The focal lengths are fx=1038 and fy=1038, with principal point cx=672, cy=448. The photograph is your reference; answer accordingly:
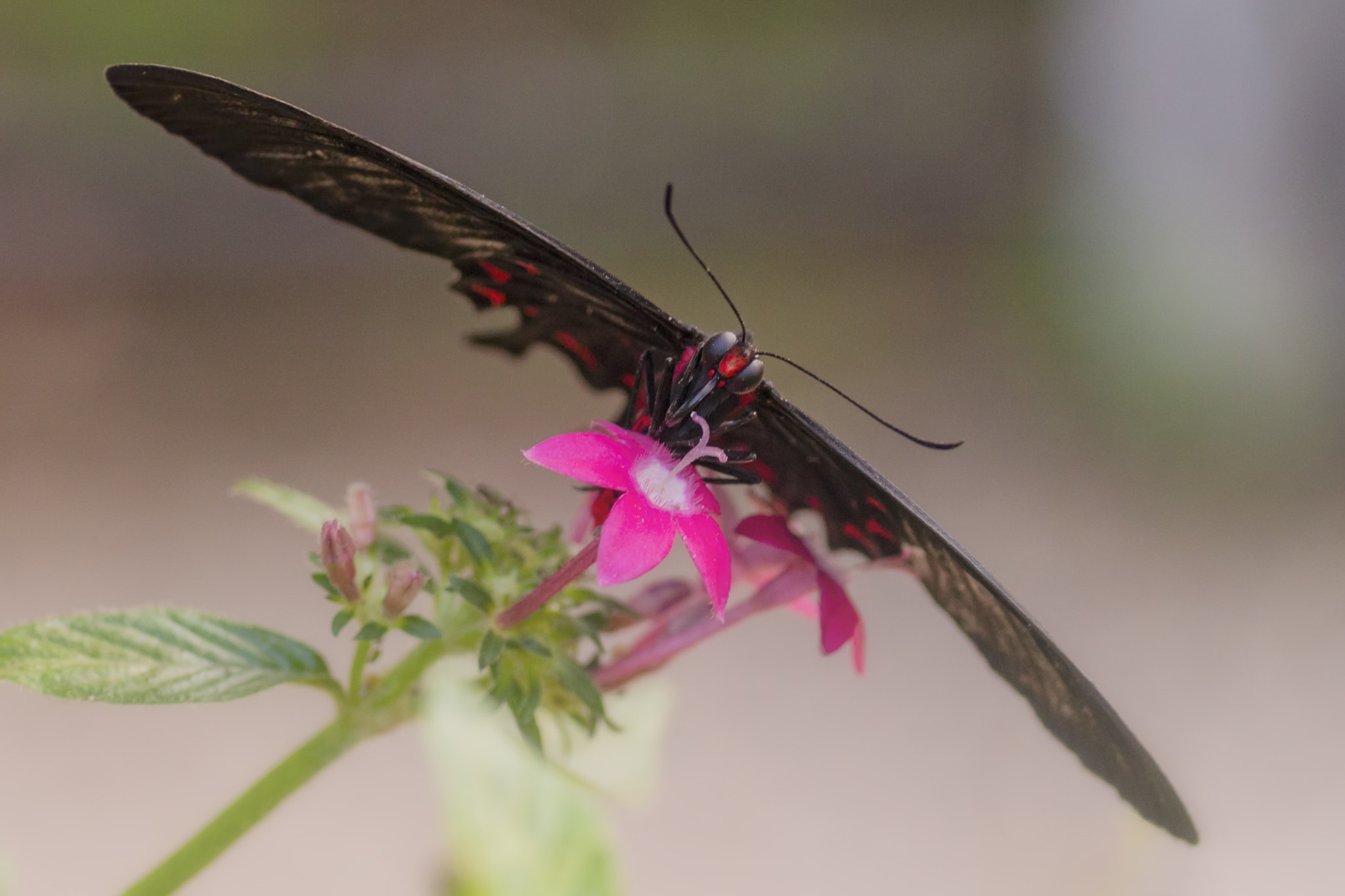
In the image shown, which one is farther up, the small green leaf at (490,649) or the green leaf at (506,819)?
the green leaf at (506,819)

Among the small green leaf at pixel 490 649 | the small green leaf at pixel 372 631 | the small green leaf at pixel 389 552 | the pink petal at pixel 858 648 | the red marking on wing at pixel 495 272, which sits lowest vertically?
the small green leaf at pixel 372 631

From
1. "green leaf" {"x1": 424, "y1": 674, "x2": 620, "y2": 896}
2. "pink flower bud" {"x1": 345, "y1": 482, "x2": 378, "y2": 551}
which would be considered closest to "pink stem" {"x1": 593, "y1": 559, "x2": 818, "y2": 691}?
"pink flower bud" {"x1": 345, "y1": 482, "x2": 378, "y2": 551}

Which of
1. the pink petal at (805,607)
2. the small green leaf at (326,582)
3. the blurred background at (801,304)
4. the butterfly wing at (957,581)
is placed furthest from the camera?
the blurred background at (801,304)

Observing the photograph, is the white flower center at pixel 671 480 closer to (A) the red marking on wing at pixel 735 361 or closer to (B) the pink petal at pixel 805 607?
(A) the red marking on wing at pixel 735 361

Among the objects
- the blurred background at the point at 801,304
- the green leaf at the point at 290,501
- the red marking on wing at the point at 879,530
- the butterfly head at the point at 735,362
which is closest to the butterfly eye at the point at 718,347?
the butterfly head at the point at 735,362

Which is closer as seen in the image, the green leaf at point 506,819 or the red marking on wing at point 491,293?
the green leaf at point 506,819

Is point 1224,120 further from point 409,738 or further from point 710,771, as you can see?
point 409,738

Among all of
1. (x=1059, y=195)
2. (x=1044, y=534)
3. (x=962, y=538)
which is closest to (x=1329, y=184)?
(x=1059, y=195)
